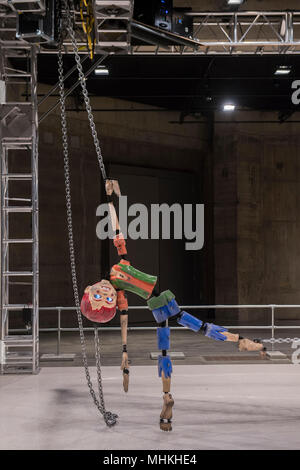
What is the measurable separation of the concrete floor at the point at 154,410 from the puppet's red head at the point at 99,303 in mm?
1209

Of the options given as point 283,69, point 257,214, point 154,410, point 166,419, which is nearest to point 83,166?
point 257,214

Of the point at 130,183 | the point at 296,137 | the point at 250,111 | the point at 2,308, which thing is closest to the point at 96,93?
the point at 130,183

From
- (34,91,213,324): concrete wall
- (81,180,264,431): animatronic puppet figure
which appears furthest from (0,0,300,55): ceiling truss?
(34,91,213,324): concrete wall

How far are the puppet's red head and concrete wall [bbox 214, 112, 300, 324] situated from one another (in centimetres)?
1224

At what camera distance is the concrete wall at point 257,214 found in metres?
17.4

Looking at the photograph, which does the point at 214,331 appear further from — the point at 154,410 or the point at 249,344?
the point at 154,410

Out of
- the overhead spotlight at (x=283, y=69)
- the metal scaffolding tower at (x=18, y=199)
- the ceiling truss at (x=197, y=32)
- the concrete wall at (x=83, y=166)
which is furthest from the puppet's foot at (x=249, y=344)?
the concrete wall at (x=83, y=166)

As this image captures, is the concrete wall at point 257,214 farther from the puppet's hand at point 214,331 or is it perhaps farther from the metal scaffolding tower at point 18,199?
the puppet's hand at point 214,331

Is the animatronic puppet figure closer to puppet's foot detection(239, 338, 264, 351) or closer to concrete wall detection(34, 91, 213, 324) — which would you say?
puppet's foot detection(239, 338, 264, 351)

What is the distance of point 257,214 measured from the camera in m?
17.8

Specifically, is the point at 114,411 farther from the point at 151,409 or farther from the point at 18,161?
the point at 18,161

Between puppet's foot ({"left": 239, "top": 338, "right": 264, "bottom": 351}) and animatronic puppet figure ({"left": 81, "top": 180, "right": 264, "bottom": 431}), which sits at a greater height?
animatronic puppet figure ({"left": 81, "top": 180, "right": 264, "bottom": 431})

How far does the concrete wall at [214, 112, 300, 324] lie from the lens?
685 inches

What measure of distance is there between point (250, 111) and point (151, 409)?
1381 cm
